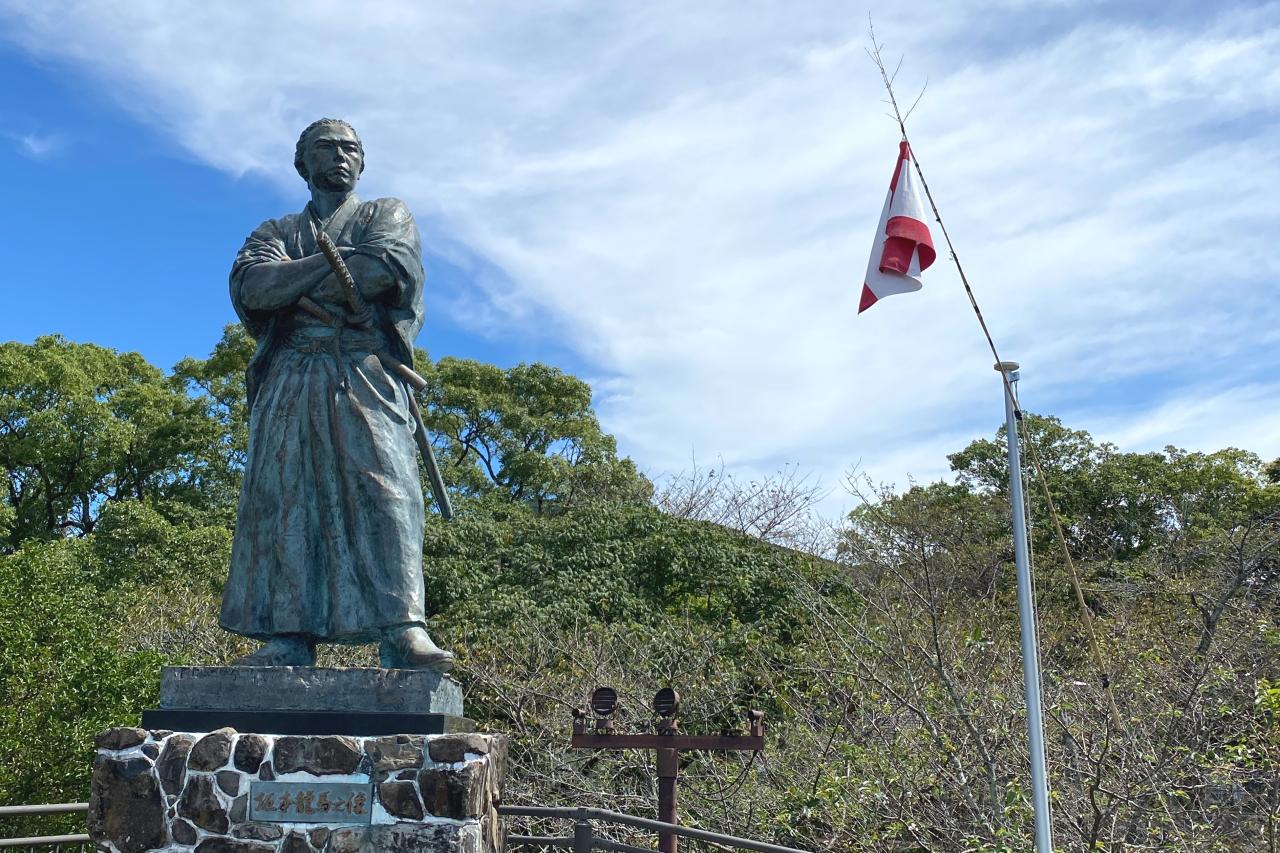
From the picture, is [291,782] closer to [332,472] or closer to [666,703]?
[332,472]

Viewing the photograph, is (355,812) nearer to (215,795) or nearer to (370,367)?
(215,795)

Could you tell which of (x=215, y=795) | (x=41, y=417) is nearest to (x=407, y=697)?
(x=215, y=795)

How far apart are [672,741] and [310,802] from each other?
358 centimetres

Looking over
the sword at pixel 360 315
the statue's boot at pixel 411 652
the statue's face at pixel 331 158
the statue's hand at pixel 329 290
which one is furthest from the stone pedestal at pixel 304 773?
the statue's face at pixel 331 158

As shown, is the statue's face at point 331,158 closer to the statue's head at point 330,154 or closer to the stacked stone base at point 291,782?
the statue's head at point 330,154

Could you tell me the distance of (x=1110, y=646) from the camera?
9703mm

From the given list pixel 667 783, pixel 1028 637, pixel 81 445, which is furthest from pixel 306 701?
pixel 81 445

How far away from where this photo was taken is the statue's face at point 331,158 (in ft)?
17.7

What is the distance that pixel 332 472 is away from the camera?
497 centimetres

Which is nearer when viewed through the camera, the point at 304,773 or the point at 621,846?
the point at 304,773

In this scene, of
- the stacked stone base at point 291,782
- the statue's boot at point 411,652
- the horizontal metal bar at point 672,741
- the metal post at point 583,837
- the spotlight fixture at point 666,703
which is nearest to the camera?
the stacked stone base at point 291,782

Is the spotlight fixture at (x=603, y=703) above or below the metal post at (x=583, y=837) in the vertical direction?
above

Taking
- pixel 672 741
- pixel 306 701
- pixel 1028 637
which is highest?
pixel 1028 637

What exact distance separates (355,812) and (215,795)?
0.54 metres
